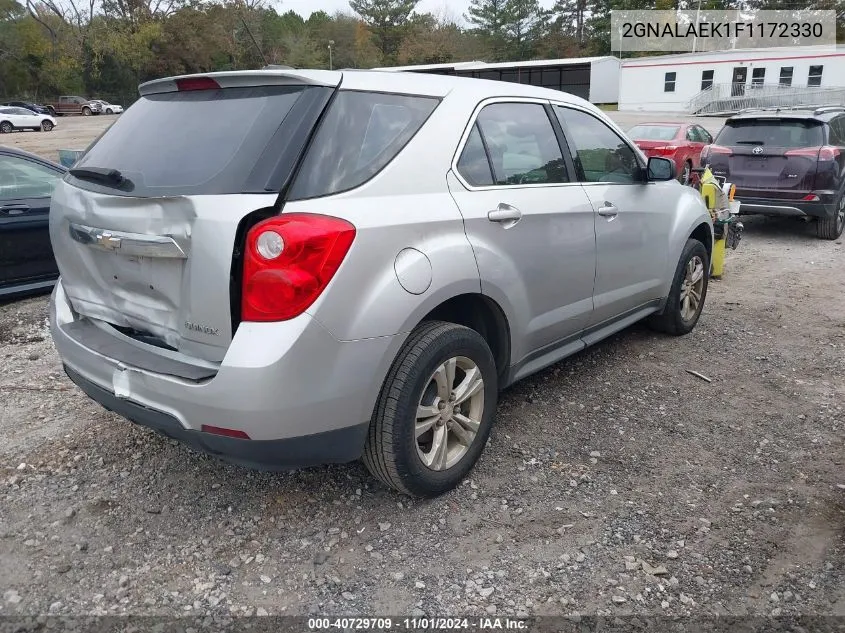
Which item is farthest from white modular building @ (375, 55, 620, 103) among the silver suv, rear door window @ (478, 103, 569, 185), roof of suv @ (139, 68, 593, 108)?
the silver suv

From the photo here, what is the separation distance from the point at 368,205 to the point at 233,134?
590 millimetres

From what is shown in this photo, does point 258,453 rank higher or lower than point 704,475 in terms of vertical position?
higher

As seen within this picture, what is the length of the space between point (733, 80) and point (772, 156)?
127 feet

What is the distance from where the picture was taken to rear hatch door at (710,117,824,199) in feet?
27.5

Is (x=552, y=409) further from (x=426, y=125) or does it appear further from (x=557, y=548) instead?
(x=426, y=125)

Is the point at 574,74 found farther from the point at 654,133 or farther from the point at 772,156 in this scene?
the point at 772,156

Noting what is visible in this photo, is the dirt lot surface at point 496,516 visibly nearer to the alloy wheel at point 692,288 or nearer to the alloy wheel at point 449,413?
the alloy wheel at point 449,413

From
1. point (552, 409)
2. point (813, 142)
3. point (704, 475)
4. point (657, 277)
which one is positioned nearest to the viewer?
point (704, 475)

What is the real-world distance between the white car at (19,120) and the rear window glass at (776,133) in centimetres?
3829

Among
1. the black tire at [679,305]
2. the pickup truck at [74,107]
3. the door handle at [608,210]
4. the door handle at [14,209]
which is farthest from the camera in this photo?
the pickup truck at [74,107]

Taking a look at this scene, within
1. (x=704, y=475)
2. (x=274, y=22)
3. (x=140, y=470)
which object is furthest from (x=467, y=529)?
(x=274, y=22)

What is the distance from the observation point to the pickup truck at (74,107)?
5294 centimetres

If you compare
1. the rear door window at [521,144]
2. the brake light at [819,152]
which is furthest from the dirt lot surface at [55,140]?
the rear door window at [521,144]

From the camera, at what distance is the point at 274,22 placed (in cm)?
8262
